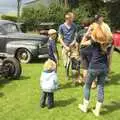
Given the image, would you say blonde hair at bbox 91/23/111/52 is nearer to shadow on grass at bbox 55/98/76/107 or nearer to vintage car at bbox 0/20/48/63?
shadow on grass at bbox 55/98/76/107

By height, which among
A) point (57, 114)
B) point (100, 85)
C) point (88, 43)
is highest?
point (88, 43)

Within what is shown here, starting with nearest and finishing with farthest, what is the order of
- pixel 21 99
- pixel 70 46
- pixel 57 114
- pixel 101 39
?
pixel 101 39 < pixel 57 114 < pixel 21 99 < pixel 70 46

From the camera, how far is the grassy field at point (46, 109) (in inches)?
368

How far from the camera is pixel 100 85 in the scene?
913 centimetres

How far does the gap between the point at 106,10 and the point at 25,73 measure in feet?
71.5

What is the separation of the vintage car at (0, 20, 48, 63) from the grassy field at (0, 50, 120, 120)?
4105 millimetres

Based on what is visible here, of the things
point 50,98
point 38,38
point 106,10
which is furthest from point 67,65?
point 106,10

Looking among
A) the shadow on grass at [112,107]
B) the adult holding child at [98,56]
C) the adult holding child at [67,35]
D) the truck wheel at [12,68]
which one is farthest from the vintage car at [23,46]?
the adult holding child at [98,56]

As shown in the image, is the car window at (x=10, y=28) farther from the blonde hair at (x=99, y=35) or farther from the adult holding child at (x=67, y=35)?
the blonde hair at (x=99, y=35)

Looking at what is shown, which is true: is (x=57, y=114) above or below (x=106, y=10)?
below

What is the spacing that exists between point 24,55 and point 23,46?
1.21 feet

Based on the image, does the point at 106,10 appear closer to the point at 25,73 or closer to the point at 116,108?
the point at 25,73

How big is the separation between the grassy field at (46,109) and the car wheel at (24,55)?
4111 millimetres

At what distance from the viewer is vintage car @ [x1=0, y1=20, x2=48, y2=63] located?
18078 millimetres
